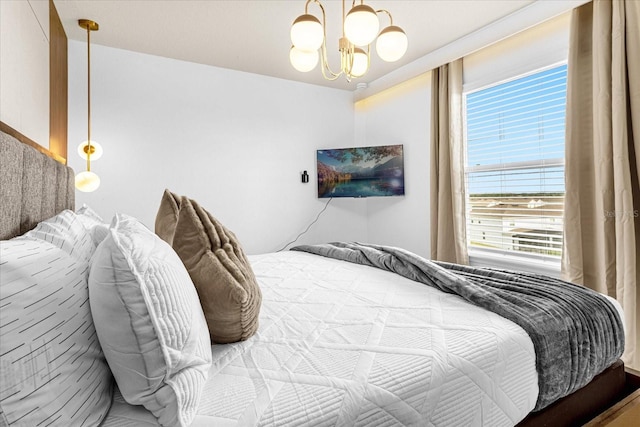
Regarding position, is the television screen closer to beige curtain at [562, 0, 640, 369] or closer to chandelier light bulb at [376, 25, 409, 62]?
beige curtain at [562, 0, 640, 369]

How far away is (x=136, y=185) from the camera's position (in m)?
3.14

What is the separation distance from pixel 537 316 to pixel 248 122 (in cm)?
327

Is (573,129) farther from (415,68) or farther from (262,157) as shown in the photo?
(262,157)

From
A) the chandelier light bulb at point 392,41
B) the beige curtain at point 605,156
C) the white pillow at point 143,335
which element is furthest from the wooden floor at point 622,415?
the chandelier light bulb at point 392,41

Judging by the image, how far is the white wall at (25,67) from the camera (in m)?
1.29

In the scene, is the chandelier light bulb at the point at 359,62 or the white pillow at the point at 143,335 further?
the chandelier light bulb at the point at 359,62

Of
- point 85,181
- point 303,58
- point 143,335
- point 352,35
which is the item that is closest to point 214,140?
point 85,181

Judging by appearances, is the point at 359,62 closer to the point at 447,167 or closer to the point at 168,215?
the point at 168,215

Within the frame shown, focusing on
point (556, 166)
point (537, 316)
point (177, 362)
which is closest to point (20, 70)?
point (177, 362)

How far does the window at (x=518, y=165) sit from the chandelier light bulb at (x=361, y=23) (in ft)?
5.84

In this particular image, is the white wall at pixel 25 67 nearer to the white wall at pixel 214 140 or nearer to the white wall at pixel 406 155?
the white wall at pixel 214 140

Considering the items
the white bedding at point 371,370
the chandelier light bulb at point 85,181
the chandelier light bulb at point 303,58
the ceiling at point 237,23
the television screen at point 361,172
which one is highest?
the ceiling at point 237,23

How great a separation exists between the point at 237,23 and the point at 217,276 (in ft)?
7.91

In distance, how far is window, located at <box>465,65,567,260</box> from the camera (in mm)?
2586
